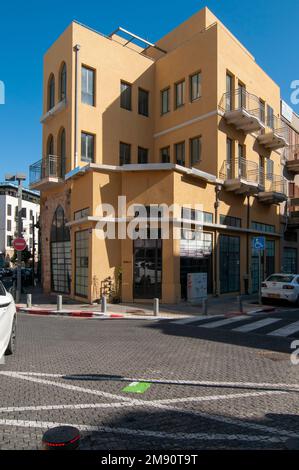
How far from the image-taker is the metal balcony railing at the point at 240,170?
69.7 feet

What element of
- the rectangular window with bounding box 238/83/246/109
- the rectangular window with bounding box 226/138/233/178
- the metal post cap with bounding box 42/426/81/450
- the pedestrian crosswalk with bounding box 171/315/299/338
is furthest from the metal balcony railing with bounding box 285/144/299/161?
the metal post cap with bounding box 42/426/81/450

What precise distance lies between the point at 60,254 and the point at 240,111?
12.9 meters

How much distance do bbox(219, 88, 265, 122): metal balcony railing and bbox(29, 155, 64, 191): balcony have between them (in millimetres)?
9746

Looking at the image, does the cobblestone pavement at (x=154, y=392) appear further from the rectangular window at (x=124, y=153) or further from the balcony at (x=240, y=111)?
the rectangular window at (x=124, y=153)

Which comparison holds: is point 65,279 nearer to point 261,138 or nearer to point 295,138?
point 261,138

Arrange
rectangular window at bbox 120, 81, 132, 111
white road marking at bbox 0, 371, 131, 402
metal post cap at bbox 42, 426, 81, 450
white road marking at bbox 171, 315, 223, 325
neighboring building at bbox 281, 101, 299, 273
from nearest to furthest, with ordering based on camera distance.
Result: metal post cap at bbox 42, 426, 81, 450 → white road marking at bbox 0, 371, 131, 402 → white road marking at bbox 171, 315, 223, 325 → rectangular window at bbox 120, 81, 132, 111 → neighboring building at bbox 281, 101, 299, 273

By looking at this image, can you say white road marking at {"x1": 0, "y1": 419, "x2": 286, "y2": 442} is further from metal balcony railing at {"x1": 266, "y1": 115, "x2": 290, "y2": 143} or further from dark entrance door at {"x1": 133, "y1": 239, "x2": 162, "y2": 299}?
metal balcony railing at {"x1": 266, "y1": 115, "x2": 290, "y2": 143}

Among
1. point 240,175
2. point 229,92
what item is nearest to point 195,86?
point 229,92

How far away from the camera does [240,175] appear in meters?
22.7

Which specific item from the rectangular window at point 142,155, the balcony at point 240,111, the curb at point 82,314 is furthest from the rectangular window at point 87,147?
the curb at point 82,314

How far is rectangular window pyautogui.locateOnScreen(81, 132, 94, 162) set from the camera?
20844 millimetres

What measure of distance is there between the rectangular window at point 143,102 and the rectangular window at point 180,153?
10.8 feet

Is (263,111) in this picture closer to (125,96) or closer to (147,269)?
(125,96)

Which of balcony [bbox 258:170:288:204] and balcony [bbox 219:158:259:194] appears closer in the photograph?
balcony [bbox 219:158:259:194]
